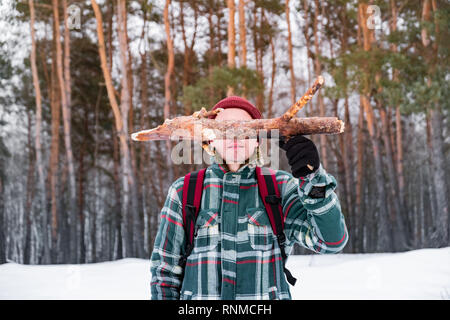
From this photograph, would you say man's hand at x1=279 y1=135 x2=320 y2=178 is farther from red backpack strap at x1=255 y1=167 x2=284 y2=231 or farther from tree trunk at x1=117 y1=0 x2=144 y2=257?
tree trunk at x1=117 y1=0 x2=144 y2=257

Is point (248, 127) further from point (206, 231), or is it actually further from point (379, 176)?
point (379, 176)

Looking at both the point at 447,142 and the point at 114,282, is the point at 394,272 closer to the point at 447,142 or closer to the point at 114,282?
the point at 114,282

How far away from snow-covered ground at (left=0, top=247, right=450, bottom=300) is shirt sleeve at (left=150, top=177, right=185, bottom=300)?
3324 mm

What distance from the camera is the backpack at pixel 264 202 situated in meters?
1.48

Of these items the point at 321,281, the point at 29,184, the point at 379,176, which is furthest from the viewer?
the point at 29,184

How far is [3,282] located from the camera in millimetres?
5438

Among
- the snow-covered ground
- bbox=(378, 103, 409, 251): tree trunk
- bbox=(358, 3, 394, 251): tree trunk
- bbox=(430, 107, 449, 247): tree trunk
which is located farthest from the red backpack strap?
bbox=(378, 103, 409, 251): tree trunk

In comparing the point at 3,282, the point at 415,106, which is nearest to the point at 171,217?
the point at 3,282

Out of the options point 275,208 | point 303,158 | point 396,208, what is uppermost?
point 303,158

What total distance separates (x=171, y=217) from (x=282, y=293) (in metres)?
0.59

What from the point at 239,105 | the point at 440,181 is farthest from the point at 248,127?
the point at 440,181

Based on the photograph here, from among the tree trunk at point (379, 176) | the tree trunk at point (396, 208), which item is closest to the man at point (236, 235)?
the tree trunk at point (379, 176)

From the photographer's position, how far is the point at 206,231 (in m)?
1.51

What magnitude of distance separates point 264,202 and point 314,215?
0.23 m
